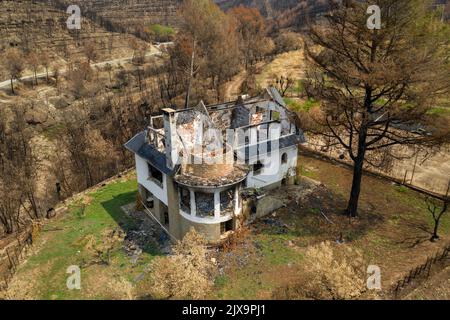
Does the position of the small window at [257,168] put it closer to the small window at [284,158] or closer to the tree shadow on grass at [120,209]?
the small window at [284,158]

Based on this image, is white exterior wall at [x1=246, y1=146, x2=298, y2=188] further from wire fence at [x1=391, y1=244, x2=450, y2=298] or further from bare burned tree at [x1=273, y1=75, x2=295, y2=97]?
bare burned tree at [x1=273, y1=75, x2=295, y2=97]

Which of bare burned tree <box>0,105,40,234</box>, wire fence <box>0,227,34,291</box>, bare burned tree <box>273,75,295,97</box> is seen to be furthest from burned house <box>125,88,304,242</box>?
bare burned tree <box>273,75,295,97</box>

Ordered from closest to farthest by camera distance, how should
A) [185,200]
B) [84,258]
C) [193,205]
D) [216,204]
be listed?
[216,204] < [193,205] < [185,200] < [84,258]

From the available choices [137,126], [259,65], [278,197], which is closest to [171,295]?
[278,197]

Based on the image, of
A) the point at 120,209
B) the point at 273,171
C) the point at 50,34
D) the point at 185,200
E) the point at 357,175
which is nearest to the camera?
the point at 185,200

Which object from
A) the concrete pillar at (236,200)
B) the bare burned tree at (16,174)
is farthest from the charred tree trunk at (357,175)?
the bare burned tree at (16,174)

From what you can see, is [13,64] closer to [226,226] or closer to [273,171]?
[273,171]

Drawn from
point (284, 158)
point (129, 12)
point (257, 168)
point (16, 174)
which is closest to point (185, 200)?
point (257, 168)

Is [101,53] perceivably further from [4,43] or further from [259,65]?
[259,65]
